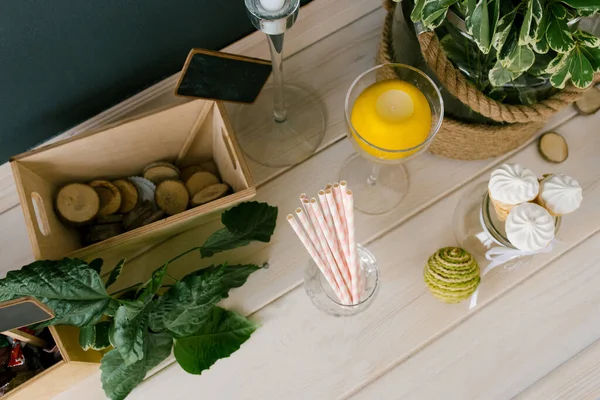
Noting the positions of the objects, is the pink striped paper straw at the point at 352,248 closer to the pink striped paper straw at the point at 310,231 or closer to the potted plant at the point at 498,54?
the pink striped paper straw at the point at 310,231

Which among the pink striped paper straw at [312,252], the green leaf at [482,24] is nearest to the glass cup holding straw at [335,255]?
the pink striped paper straw at [312,252]

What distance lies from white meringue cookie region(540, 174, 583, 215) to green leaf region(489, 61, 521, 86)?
154 mm

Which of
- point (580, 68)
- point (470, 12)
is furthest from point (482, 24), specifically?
point (580, 68)

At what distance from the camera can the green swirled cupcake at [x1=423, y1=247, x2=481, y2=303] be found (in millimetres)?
831

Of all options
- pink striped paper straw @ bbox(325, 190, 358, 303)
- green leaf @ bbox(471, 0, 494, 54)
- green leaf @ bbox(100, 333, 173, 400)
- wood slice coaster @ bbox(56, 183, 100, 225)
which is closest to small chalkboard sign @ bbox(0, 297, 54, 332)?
green leaf @ bbox(100, 333, 173, 400)

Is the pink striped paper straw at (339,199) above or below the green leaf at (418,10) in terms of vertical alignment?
below

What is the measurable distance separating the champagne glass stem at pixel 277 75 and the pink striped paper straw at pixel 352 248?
0.24 metres

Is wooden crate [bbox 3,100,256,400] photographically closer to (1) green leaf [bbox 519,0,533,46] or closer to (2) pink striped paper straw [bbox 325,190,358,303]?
(2) pink striped paper straw [bbox 325,190,358,303]

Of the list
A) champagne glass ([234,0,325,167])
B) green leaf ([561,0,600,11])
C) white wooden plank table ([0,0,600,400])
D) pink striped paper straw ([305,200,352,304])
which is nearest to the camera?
green leaf ([561,0,600,11])

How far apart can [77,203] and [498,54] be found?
624 millimetres

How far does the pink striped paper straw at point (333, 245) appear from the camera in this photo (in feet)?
2.08

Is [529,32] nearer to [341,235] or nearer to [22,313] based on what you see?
[341,235]

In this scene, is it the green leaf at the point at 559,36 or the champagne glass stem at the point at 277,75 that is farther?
the champagne glass stem at the point at 277,75

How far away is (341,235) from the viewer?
0.67m
